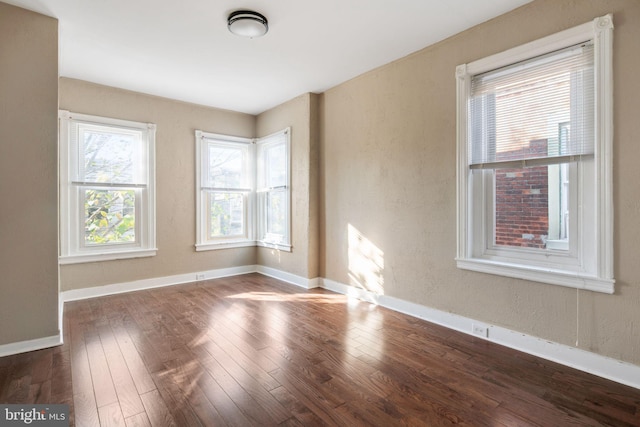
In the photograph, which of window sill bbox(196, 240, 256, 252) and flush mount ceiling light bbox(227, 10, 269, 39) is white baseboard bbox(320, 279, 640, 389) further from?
flush mount ceiling light bbox(227, 10, 269, 39)

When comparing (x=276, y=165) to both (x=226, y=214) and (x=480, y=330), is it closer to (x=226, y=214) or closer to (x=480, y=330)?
(x=226, y=214)

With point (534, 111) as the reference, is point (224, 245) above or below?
Answer: below

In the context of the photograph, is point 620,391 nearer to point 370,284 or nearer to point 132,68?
point 370,284

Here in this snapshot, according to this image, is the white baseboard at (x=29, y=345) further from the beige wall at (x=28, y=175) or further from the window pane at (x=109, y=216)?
the window pane at (x=109, y=216)

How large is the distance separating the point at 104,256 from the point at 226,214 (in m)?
1.79

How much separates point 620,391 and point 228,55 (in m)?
4.19

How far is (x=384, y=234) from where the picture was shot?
3734mm

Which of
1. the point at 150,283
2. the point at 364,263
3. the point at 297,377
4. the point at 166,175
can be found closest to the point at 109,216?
the point at 166,175

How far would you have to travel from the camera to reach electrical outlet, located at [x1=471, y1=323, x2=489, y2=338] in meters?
2.82

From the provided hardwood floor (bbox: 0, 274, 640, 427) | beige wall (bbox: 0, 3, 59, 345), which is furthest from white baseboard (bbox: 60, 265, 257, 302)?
beige wall (bbox: 0, 3, 59, 345)

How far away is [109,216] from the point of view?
4.32m

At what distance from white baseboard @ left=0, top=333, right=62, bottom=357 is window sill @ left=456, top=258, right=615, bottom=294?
3.54 m

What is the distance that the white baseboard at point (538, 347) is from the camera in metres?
2.15

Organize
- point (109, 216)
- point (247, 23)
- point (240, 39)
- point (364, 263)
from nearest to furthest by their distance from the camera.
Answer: point (247, 23)
point (240, 39)
point (364, 263)
point (109, 216)
